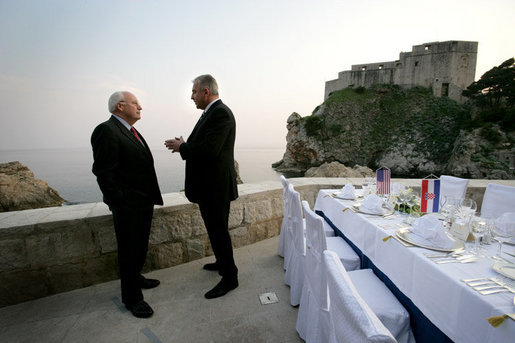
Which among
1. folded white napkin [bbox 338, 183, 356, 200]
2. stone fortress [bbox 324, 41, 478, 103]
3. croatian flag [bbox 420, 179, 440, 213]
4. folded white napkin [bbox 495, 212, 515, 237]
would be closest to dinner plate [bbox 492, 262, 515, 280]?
folded white napkin [bbox 495, 212, 515, 237]

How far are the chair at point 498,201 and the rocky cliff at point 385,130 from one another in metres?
31.7

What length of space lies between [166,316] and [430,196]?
105 inches

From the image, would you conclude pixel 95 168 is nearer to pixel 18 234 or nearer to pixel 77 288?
pixel 18 234

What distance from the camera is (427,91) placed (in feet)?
117

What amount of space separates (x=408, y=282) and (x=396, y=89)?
44169mm

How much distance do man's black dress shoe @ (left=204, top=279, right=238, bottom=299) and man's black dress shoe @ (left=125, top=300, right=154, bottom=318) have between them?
50 centimetres

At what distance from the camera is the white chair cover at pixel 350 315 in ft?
1.93

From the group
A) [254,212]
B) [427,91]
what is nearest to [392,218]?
[254,212]

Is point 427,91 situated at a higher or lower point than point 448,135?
higher

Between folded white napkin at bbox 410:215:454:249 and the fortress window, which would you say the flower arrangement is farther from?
the fortress window

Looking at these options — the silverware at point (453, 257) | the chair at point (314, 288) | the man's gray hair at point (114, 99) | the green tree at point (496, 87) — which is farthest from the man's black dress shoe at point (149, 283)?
the green tree at point (496, 87)

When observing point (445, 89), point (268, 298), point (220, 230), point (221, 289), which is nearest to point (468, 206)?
point (268, 298)

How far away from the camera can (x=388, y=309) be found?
1.51 m

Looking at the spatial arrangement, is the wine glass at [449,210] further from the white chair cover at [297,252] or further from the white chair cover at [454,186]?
the white chair cover at [454,186]
